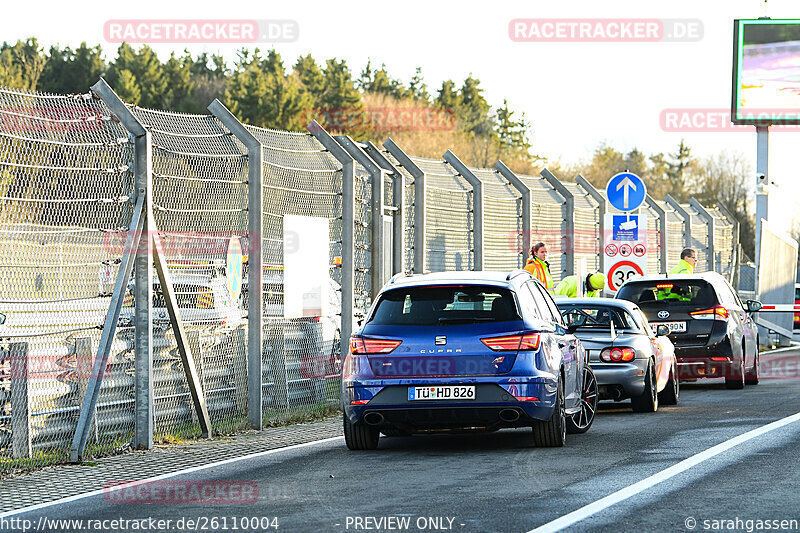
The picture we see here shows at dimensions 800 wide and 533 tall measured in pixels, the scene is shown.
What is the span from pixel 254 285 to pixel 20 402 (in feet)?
11.5

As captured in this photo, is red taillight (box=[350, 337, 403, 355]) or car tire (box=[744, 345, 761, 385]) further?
car tire (box=[744, 345, 761, 385])

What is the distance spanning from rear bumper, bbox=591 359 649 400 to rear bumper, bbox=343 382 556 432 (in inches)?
154

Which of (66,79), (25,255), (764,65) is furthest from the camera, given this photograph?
(66,79)

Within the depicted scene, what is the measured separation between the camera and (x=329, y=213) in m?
16.2

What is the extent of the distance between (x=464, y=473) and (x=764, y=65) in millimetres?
26377

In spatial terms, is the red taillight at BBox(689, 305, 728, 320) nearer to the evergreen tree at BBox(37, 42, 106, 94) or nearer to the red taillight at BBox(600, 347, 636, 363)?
the red taillight at BBox(600, 347, 636, 363)

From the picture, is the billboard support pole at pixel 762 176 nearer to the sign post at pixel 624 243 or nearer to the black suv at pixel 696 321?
the sign post at pixel 624 243

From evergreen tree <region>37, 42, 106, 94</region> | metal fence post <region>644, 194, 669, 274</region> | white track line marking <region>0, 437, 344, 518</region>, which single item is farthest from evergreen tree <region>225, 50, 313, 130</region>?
white track line marking <region>0, 437, 344, 518</region>

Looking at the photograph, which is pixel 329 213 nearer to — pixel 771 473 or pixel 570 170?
pixel 771 473

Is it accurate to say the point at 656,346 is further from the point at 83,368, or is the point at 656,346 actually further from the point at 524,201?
the point at 83,368

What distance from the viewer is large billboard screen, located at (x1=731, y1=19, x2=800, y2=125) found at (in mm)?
33938

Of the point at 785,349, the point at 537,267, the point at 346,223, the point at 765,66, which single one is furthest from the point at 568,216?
the point at 765,66

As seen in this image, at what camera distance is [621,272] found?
23.7m

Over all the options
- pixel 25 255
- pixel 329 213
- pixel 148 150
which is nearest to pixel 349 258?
pixel 329 213
